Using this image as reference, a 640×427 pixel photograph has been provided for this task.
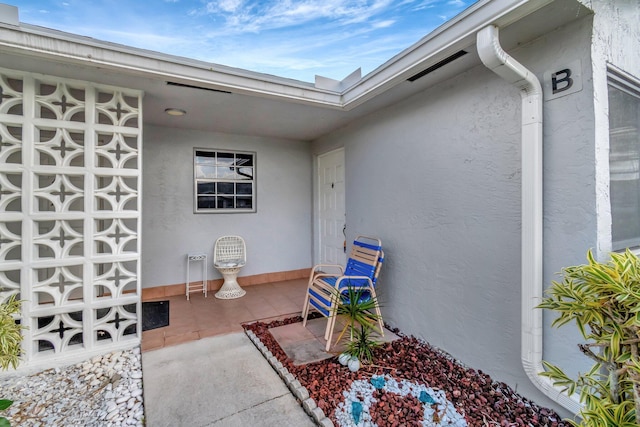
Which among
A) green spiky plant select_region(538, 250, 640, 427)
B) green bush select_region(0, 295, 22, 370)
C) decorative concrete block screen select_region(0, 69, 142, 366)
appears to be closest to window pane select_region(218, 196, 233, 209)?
decorative concrete block screen select_region(0, 69, 142, 366)

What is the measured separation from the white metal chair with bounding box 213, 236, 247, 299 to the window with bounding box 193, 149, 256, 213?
53 centimetres

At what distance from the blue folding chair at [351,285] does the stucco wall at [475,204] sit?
0.27 m

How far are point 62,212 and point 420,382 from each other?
A: 3.35m

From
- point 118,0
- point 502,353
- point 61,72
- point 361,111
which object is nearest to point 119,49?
point 61,72

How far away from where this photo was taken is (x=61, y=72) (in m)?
2.43

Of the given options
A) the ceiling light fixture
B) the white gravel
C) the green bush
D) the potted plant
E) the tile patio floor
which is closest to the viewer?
the green bush

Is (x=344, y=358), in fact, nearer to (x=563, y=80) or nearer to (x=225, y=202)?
(x=563, y=80)

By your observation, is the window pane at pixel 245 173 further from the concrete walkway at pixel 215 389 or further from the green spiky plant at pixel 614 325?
the green spiky plant at pixel 614 325

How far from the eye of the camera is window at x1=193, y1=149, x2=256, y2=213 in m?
4.64

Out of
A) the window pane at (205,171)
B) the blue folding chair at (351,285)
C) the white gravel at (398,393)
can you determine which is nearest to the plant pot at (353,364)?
the white gravel at (398,393)

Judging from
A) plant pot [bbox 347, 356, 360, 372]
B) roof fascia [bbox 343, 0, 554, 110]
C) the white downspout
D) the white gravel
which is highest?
roof fascia [bbox 343, 0, 554, 110]

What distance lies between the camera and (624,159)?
204 cm

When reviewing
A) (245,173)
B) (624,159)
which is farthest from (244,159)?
(624,159)

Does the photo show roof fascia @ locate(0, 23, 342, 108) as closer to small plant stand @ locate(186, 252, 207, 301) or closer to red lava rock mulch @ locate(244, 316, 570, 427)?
red lava rock mulch @ locate(244, 316, 570, 427)
